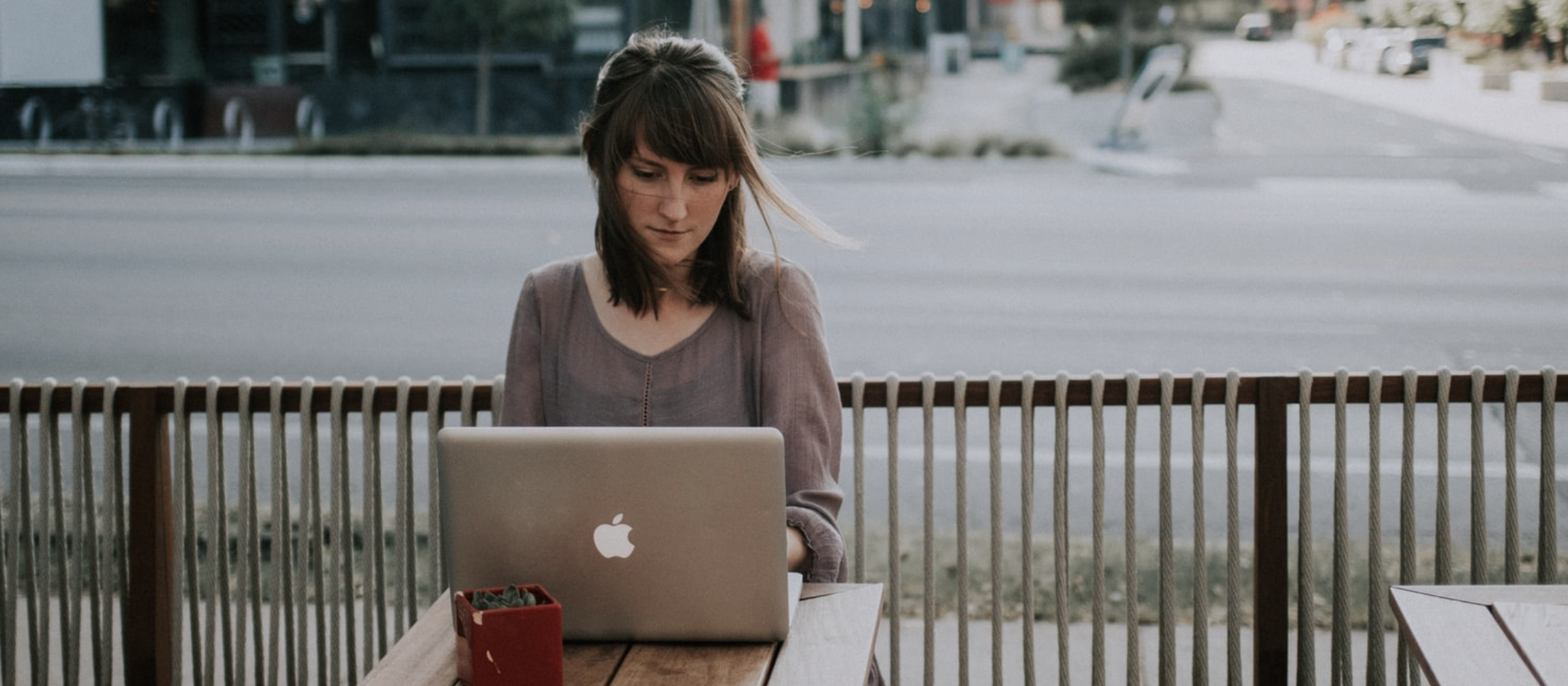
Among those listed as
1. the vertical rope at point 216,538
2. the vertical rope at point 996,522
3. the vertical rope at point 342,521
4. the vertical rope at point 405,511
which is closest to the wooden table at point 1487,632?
the vertical rope at point 996,522

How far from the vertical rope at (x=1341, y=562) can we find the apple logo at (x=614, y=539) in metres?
1.66

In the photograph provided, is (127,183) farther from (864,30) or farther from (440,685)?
(440,685)

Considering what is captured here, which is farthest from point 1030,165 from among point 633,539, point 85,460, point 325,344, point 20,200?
point 633,539

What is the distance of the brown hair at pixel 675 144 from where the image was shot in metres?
1.86

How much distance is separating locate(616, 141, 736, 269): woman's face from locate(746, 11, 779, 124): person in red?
14307 millimetres

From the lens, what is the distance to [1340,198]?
11.7m

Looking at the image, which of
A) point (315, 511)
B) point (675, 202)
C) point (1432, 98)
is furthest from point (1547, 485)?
point (1432, 98)

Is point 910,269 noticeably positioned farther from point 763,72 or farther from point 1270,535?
point 763,72

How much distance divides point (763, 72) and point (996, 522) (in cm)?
1445

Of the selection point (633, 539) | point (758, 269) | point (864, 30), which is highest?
point (864, 30)

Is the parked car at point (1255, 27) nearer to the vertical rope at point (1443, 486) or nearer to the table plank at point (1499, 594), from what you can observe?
the vertical rope at point (1443, 486)

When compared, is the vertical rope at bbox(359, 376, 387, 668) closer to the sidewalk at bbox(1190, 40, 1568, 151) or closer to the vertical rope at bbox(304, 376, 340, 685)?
the vertical rope at bbox(304, 376, 340, 685)

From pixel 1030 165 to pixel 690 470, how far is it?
43.6 feet

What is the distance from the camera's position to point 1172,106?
13727 millimetres
